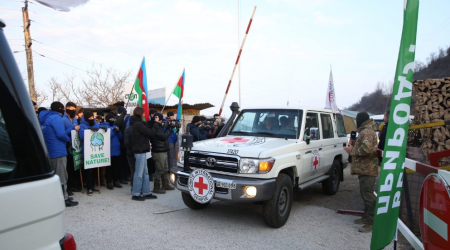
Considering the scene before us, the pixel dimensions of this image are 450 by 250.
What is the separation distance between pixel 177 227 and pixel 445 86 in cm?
516

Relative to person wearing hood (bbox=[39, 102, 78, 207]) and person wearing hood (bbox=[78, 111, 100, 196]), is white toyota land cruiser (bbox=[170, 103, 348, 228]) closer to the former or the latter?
person wearing hood (bbox=[39, 102, 78, 207])

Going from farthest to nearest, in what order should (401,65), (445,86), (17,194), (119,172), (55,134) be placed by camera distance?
(119,172) → (55,134) → (445,86) → (401,65) → (17,194)

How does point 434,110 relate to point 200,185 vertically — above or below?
above

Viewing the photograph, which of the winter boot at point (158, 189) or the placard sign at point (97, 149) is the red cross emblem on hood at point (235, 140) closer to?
the winter boot at point (158, 189)

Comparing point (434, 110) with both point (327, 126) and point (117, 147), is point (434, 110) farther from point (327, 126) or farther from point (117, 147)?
point (117, 147)

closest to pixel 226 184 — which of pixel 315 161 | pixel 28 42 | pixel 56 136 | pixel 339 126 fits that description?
pixel 315 161

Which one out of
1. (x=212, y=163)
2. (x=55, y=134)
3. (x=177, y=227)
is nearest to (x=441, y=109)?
(x=212, y=163)

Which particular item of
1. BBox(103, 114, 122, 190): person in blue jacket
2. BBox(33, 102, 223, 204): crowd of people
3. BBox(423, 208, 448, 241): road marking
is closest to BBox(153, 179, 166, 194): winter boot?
BBox(33, 102, 223, 204): crowd of people

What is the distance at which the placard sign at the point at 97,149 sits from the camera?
22.4ft

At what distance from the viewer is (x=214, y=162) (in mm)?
5012

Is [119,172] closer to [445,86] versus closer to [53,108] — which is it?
[53,108]

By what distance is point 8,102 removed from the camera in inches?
62.9

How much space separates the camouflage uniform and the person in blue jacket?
5399 millimetres

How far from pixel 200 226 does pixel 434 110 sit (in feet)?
14.9
